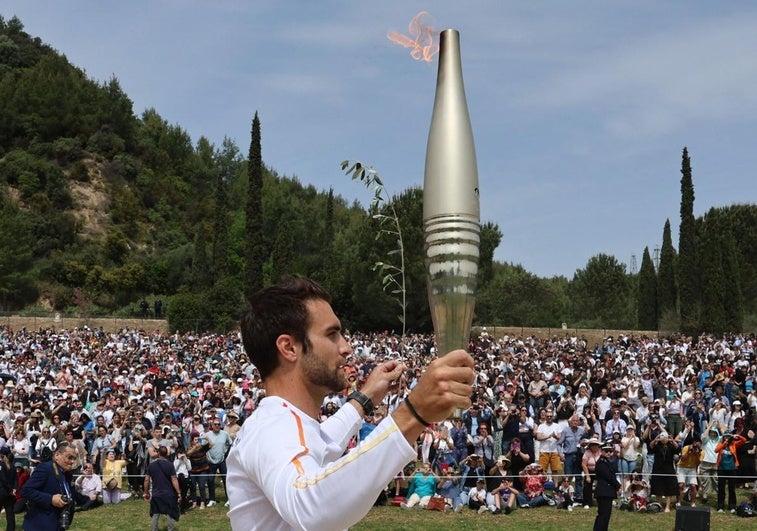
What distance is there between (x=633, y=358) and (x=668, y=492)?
36.8 feet

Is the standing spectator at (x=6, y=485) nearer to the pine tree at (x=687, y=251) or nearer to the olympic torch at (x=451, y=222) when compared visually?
the olympic torch at (x=451, y=222)

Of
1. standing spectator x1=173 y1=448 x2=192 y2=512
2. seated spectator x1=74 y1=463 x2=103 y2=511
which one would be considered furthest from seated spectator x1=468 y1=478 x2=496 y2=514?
seated spectator x1=74 y1=463 x2=103 y2=511

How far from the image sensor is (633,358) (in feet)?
90.3

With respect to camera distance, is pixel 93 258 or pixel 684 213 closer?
pixel 684 213

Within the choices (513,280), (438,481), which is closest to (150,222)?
(513,280)

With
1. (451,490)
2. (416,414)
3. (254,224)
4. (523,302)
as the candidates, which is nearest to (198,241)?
(254,224)

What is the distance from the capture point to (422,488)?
17344 millimetres

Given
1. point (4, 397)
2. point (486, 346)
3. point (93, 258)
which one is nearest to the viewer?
point (4, 397)

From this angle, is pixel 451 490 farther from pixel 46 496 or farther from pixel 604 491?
pixel 46 496

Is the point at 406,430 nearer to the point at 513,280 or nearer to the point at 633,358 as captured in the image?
the point at 633,358

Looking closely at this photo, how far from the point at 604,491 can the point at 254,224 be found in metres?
41.8

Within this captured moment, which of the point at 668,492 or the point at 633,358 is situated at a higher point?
the point at 633,358

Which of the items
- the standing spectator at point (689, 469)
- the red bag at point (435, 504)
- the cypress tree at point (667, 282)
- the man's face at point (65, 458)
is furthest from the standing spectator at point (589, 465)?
the cypress tree at point (667, 282)

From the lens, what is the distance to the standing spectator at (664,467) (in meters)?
16.5
